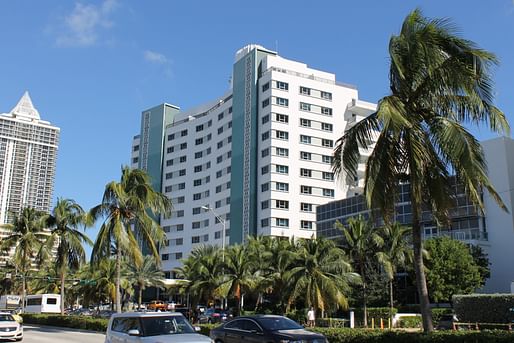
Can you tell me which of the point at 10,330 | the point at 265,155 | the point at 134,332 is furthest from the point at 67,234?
the point at 265,155

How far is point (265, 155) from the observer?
83.1 metres

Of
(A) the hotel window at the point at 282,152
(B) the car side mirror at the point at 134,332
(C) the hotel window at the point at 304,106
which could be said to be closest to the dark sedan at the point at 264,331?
(B) the car side mirror at the point at 134,332

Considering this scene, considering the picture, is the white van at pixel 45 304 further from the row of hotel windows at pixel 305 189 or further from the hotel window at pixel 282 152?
the hotel window at pixel 282 152

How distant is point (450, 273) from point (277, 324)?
36.3 meters

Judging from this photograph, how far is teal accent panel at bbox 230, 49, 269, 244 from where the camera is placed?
8312 cm

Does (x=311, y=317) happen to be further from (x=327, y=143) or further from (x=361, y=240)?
(x=327, y=143)

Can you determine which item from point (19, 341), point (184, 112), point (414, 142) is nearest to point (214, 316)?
point (19, 341)

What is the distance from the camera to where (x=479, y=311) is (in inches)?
1538

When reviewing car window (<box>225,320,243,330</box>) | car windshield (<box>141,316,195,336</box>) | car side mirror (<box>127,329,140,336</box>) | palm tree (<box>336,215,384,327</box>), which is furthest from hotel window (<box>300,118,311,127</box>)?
car side mirror (<box>127,329,140,336</box>)

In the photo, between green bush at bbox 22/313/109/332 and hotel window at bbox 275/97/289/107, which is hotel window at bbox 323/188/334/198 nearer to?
hotel window at bbox 275/97/289/107

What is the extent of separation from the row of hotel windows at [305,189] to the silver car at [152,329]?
217ft

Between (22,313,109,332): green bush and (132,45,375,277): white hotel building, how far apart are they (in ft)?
131

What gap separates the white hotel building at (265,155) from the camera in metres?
81.4

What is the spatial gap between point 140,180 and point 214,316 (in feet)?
73.8
